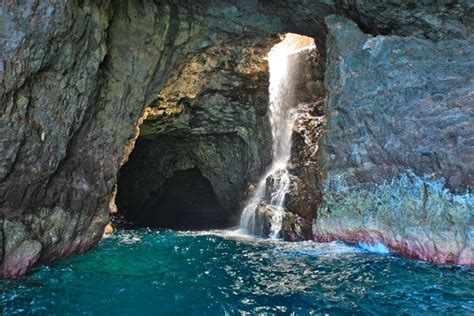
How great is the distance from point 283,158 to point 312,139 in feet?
7.41

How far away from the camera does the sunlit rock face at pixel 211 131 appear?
58.7 feet

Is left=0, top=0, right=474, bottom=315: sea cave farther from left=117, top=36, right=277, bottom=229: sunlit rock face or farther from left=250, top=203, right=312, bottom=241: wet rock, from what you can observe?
left=117, top=36, right=277, bottom=229: sunlit rock face

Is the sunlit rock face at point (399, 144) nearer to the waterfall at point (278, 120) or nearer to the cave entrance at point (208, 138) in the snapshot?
the cave entrance at point (208, 138)

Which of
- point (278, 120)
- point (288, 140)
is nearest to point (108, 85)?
point (288, 140)

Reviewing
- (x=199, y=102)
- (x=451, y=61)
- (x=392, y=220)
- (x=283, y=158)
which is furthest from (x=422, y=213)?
(x=199, y=102)

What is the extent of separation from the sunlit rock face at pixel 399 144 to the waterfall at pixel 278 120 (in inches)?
207

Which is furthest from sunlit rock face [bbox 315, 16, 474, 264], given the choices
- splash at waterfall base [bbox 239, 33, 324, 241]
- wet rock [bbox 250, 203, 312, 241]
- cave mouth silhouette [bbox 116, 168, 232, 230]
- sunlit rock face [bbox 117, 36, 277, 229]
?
cave mouth silhouette [bbox 116, 168, 232, 230]

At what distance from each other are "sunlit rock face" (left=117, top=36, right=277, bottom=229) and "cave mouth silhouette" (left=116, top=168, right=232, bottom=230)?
0.41 ft

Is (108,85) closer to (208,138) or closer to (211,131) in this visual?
(211,131)

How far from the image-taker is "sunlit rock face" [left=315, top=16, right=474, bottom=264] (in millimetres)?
10203

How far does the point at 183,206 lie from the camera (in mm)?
26406

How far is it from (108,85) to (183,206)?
14.9 metres

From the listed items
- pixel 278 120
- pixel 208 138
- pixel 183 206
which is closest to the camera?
pixel 278 120

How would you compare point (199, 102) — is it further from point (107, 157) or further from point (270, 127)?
point (107, 157)
